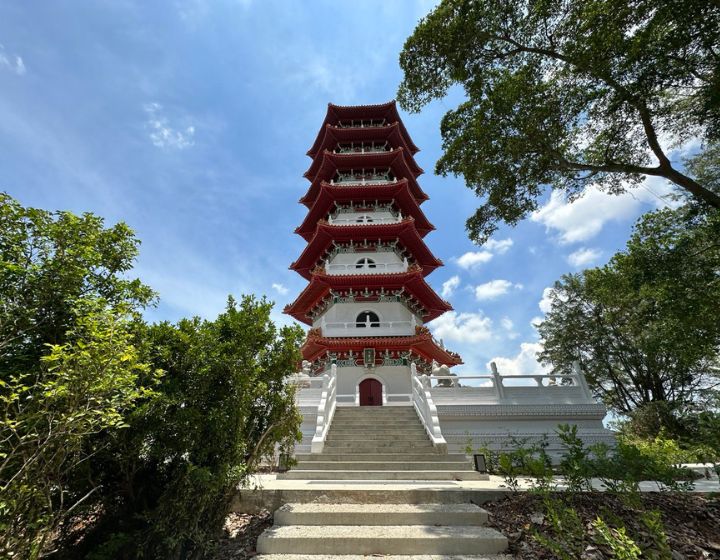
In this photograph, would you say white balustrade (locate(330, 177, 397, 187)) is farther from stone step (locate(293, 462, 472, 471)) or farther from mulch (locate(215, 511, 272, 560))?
mulch (locate(215, 511, 272, 560))

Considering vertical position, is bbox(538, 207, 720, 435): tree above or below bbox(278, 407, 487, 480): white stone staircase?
above

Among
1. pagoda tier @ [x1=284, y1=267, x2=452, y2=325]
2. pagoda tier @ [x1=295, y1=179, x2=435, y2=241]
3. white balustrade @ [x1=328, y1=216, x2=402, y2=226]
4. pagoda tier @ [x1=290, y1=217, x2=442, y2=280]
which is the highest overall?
pagoda tier @ [x1=295, y1=179, x2=435, y2=241]

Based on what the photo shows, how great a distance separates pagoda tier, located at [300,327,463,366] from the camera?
14562mm

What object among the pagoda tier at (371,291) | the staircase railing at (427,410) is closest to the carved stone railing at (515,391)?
the staircase railing at (427,410)

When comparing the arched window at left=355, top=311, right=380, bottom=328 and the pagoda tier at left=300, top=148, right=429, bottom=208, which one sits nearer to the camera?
the arched window at left=355, top=311, right=380, bottom=328

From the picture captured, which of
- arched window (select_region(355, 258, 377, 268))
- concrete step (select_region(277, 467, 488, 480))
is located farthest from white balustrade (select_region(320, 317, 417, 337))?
concrete step (select_region(277, 467, 488, 480))

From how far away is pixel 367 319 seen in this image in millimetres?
16125

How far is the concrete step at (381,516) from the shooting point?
4449 millimetres

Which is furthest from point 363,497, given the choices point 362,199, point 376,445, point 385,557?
point 362,199

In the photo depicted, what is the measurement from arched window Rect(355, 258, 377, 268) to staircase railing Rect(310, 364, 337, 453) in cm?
690

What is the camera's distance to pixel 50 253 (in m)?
3.71

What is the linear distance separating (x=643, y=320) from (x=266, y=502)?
12.8 meters

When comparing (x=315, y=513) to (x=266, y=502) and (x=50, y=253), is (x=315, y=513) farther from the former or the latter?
(x=50, y=253)

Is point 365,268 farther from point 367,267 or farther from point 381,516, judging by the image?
point 381,516
